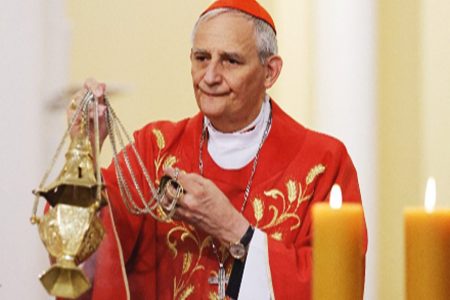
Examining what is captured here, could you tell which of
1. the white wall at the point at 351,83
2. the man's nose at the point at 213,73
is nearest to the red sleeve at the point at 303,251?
the man's nose at the point at 213,73

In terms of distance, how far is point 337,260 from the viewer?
1131 mm

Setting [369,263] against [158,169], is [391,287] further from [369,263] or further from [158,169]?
[158,169]

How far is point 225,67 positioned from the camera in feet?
8.58

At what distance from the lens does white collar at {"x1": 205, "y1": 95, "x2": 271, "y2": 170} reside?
9.00 ft

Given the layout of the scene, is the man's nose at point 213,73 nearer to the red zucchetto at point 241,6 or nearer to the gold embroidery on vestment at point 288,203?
the red zucchetto at point 241,6

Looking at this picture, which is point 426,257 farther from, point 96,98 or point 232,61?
point 232,61

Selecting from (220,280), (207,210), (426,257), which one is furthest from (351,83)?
(426,257)

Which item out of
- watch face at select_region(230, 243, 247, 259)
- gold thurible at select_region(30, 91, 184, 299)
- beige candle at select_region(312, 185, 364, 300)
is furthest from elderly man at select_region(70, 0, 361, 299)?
beige candle at select_region(312, 185, 364, 300)

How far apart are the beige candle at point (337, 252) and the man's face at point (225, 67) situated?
1.43m

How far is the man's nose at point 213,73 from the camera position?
2551mm

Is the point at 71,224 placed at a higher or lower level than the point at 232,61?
lower

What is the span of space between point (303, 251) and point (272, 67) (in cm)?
52

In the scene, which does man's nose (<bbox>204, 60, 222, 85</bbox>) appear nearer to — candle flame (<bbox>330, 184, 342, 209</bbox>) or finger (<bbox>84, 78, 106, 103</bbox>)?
finger (<bbox>84, 78, 106, 103</bbox>)

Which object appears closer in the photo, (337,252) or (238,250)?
(337,252)
